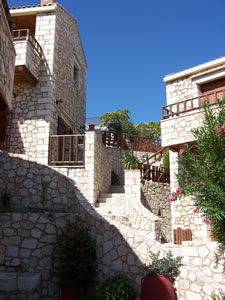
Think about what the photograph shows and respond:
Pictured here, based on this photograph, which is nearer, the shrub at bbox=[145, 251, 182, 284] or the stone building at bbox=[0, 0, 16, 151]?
the stone building at bbox=[0, 0, 16, 151]

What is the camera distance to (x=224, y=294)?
6.29m

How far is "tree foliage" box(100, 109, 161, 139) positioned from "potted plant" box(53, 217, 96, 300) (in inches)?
563

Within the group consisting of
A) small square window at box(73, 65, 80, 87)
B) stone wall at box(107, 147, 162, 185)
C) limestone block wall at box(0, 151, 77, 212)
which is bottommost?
limestone block wall at box(0, 151, 77, 212)

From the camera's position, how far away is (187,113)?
A: 1215 centimetres

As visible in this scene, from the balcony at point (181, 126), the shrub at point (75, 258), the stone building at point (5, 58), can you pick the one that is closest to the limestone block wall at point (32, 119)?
the balcony at point (181, 126)

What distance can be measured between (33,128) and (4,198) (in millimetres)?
3423

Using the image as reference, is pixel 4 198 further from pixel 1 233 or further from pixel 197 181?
pixel 197 181

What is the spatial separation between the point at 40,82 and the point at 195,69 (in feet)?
21.2

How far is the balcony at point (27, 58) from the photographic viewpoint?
11898 millimetres

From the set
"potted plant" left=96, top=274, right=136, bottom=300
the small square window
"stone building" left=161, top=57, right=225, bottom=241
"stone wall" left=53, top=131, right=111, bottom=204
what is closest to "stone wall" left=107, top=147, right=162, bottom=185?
the small square window

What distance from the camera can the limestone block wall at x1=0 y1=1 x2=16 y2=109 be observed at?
5.51 meters

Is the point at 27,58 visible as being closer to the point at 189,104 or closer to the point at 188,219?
the point at 189,104

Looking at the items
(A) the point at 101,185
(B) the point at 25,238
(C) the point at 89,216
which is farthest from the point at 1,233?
(A) the point at 101,185

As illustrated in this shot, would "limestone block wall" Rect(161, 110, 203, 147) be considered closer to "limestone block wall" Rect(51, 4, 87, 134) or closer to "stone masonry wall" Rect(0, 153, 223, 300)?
"stone masonry wall" Rect(0, 153, 223, 300)
